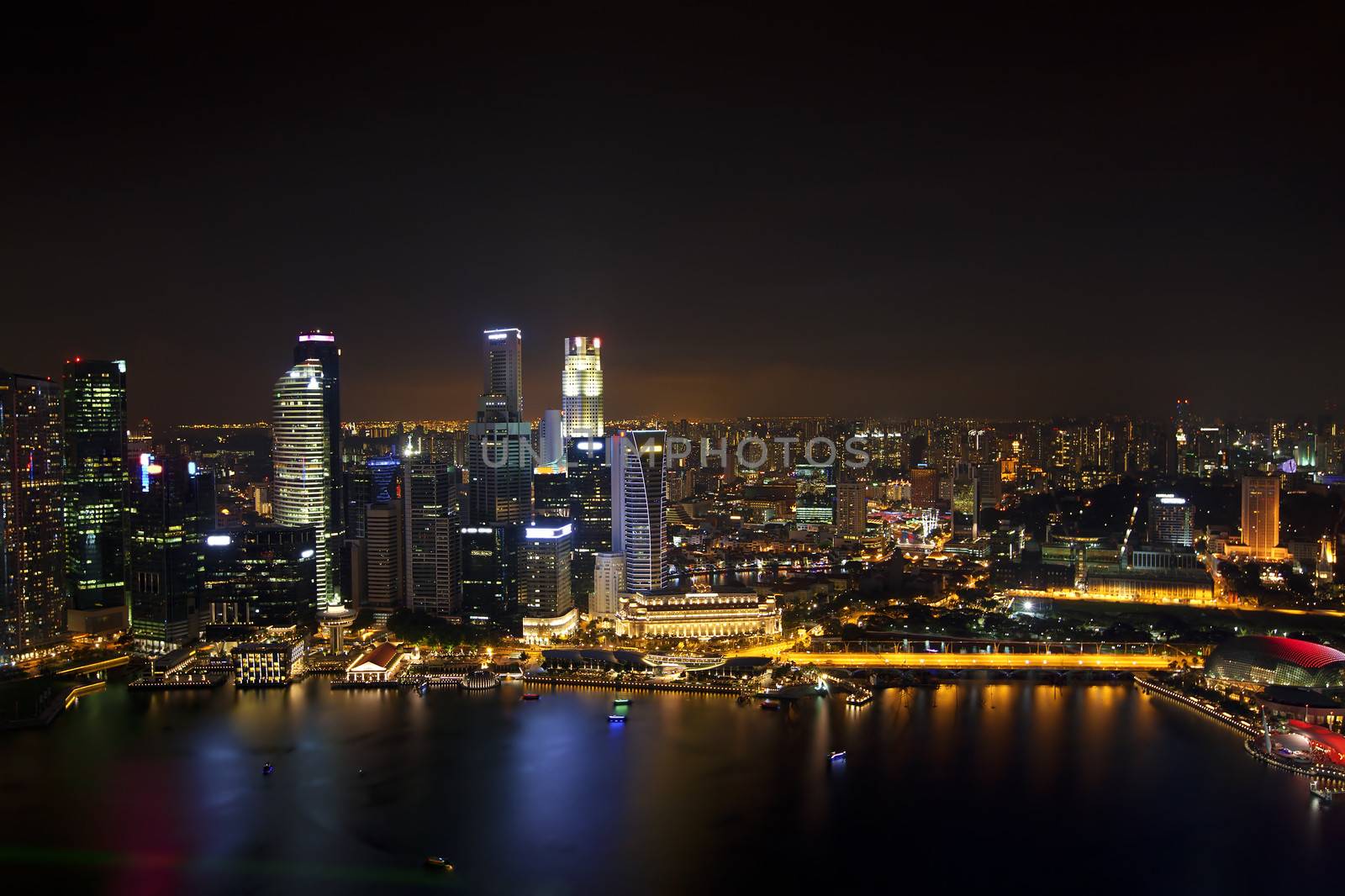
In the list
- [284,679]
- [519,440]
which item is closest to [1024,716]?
[284,679]

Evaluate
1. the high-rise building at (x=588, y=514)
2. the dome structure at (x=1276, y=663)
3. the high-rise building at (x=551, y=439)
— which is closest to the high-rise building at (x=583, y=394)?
the high-rise building at (x=551, y=439)

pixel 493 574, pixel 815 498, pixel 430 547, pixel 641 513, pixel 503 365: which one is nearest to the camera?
pixel 493 574

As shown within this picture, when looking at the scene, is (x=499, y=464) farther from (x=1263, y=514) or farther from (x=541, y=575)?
→ (x=1263, y=514)

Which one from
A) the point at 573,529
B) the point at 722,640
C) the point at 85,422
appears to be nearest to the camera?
the point at 722,640

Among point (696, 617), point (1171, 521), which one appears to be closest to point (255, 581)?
point (696, 617)

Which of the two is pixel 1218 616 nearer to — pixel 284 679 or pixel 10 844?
pixel 284 679

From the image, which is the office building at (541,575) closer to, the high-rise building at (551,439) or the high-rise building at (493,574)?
the high-rise building at (493,574)
